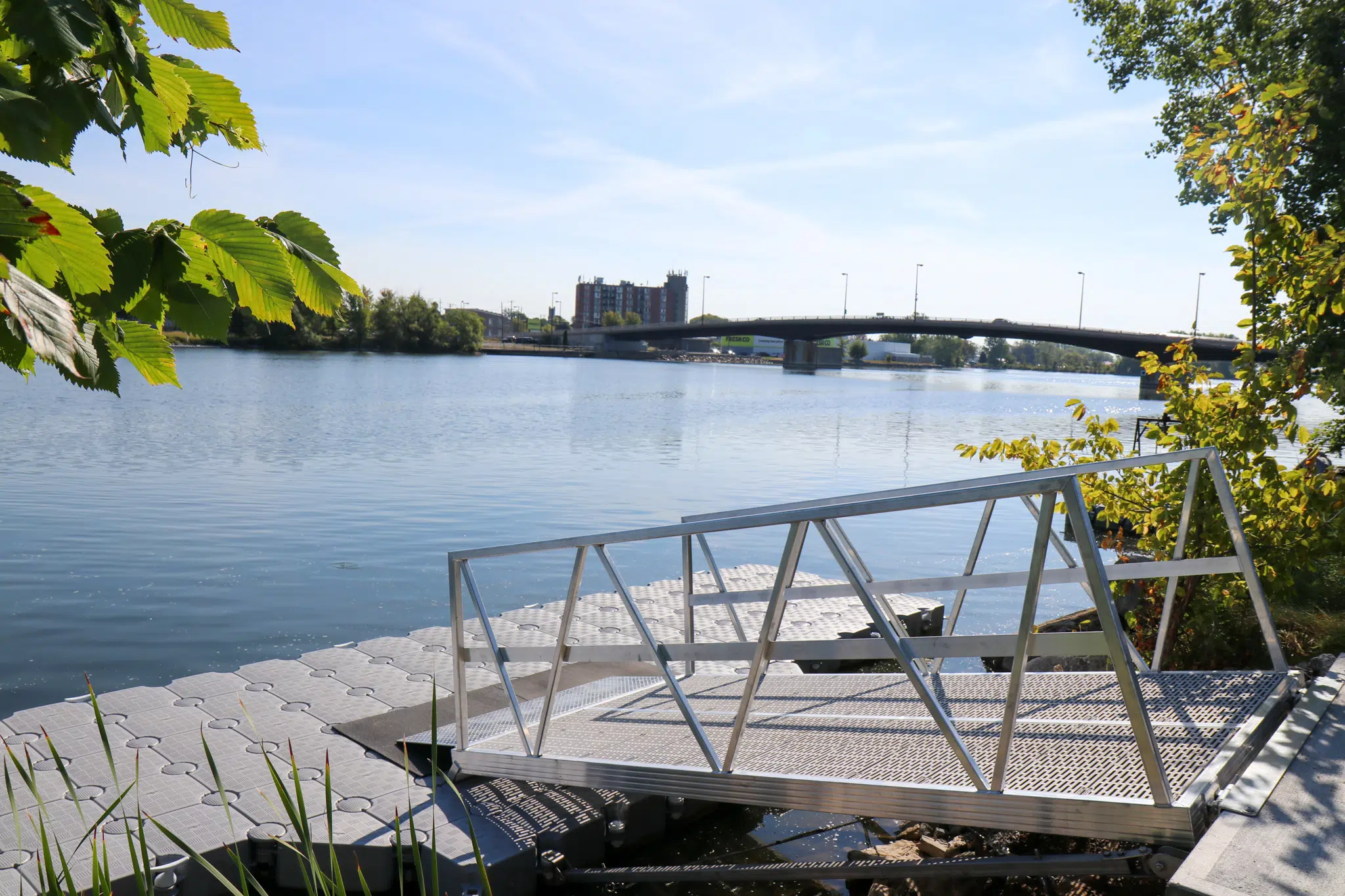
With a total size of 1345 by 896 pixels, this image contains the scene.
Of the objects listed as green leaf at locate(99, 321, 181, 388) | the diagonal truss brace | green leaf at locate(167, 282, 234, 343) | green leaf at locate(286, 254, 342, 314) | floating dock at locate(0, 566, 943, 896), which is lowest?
floating dock at locate(0, 566, 943, 896)

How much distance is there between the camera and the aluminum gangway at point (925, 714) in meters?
3.45

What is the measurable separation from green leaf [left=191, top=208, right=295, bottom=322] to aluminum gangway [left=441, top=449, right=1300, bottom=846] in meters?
2.43

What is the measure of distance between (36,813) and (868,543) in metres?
13.9

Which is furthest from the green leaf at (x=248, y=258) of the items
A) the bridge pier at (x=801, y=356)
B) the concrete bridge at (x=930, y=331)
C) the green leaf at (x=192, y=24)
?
the bridge pier at (x=801, y=356)

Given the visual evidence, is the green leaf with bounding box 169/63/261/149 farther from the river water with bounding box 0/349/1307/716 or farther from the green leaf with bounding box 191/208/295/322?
the river water with bounding box 0/349/1307/716

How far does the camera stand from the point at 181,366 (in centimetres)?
5875

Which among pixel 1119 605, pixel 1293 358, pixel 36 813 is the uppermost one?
pixel 1293 358

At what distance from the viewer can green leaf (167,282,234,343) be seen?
158cm

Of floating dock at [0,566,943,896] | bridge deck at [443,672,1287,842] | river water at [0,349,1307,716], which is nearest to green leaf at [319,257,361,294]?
floating dock at [0,566,943,896]

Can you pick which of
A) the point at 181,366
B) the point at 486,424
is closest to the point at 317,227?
the point at 486,424

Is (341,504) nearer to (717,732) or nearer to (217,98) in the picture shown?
(717,732)

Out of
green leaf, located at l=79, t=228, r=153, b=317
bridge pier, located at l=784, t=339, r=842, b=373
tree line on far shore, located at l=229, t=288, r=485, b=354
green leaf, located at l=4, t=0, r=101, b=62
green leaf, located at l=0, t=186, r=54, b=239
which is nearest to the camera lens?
green leaf, located at l=0, t=186, r=54, b=239

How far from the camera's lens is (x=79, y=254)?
1333 millimetres

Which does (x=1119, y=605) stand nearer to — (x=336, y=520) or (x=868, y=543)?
(x=868, y=543)
